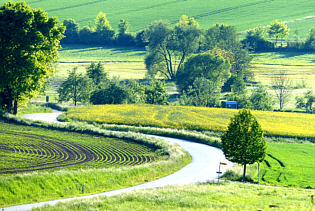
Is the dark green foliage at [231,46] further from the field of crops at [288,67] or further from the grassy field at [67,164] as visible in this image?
the grassy field at [67,164]

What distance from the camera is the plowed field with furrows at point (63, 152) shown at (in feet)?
147

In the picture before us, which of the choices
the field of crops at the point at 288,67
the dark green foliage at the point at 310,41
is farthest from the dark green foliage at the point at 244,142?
the dark green foliage at the point at 310,41

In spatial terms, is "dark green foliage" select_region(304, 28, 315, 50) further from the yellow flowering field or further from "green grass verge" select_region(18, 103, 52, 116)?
"green grass verge" select_region(18, 103, 52, 116)

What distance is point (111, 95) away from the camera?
338 feet

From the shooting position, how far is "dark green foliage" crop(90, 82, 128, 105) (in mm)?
102750

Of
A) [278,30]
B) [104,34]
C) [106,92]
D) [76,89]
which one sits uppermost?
[278,30]

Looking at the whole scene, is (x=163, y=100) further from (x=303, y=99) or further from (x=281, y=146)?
(x=281, y=146)

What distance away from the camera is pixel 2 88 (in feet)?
245

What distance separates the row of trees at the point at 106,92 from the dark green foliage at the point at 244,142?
58988 millimetres

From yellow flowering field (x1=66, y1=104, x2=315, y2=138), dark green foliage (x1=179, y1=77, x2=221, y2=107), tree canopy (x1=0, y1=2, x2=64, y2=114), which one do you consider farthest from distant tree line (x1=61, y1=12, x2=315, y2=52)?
tree canopy (x1=0, y1=2, x2=64, y2=114)

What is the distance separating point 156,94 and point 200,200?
7780 centimetres

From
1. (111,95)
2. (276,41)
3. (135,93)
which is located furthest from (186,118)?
(276,41)

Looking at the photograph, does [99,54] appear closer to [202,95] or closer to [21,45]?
[202,95]

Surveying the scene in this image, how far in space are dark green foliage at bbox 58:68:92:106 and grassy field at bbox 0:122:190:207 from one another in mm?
41217
